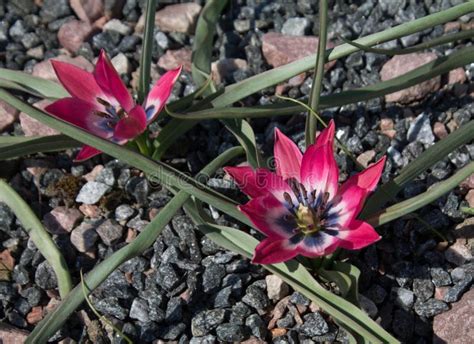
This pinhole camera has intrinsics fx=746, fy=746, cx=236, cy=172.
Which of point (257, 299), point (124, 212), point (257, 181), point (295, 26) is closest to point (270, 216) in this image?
point (257, 181)

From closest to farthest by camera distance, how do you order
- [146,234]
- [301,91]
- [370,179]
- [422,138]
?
[370,179]
[146,234]
[422,138]
[301,91]

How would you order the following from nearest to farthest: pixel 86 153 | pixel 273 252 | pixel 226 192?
1. pixel 273 252
2. pixel 86 153
3. pixel 226 192

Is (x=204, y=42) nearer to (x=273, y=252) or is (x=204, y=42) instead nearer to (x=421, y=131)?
(x=421, y=131)

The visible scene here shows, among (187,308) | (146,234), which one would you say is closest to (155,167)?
(146,234)

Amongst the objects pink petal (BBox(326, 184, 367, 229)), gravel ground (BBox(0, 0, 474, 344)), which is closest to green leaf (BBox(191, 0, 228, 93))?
gravel ground (BBox(0, 0, 474, 344))

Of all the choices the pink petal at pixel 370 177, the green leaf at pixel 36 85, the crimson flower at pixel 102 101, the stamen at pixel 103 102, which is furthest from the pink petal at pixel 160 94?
the pink petal at pixel 370 177

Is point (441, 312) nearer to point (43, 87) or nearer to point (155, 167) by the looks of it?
point (155, 167)

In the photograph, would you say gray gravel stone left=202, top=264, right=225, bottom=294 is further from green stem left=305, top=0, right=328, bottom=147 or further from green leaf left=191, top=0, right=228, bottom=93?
green leaf left=191, top=0, right=228, bottom=93
